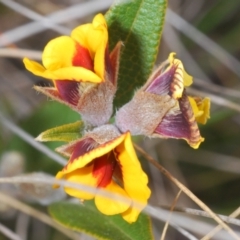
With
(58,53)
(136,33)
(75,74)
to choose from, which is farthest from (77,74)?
(136,33)

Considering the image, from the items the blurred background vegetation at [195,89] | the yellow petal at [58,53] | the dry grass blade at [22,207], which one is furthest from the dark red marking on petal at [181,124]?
the blurred background vegetation at [195,89]

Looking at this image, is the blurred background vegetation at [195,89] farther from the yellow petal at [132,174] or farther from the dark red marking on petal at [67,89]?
the yellow petal at [132,174]

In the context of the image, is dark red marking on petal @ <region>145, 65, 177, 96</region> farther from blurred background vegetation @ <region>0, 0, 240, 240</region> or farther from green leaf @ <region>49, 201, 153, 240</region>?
blurred background vegetation @ <region>0, 0, 240, 240</region>

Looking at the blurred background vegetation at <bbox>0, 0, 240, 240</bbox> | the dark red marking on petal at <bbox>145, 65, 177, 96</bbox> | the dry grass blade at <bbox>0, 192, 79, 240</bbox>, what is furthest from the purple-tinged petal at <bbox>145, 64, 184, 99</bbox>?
the blurred background vegetation at <bbox>0, 0, 240, 240</bbox>

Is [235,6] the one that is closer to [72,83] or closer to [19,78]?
[19,78]

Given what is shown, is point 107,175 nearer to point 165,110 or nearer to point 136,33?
point 165,110

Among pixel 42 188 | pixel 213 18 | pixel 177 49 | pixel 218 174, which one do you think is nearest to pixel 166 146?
pixel 218 174
